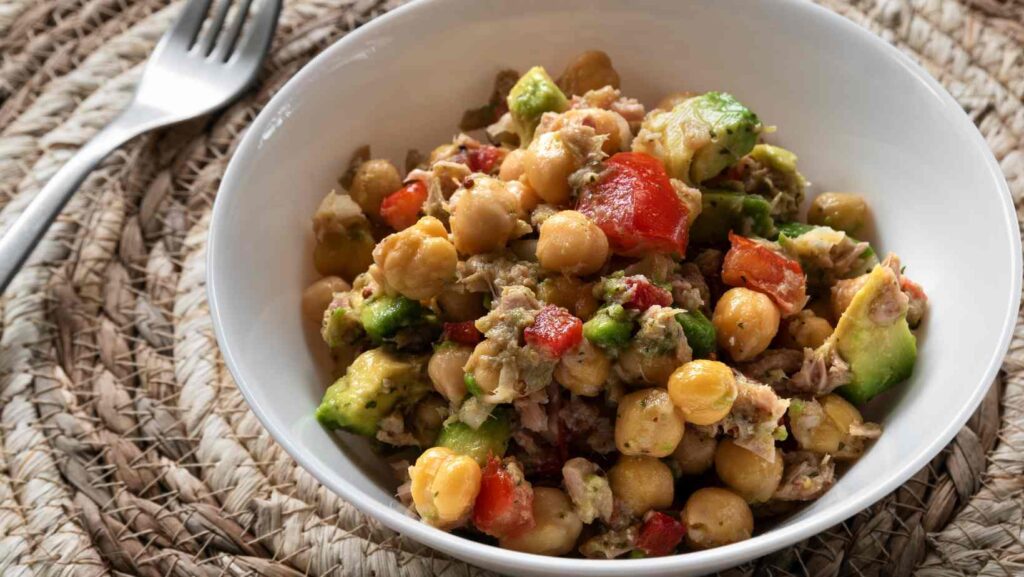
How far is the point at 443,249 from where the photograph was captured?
230cm

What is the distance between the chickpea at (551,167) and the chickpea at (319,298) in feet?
2.09

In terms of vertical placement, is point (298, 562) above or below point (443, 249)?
below

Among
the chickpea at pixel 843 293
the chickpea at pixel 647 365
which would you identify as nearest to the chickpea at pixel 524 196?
the chickpea at pixel 647 365

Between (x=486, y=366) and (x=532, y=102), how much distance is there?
889mm

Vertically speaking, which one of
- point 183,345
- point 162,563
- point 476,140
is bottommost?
point 162,563

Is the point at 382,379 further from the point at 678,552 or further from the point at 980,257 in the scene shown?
the point at 980,257

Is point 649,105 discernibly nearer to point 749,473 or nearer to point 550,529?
point 749,473

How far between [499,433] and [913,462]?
3.00ft

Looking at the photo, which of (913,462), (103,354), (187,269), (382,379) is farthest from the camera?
(187,269)

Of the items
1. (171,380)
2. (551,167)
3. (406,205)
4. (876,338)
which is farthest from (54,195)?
(876,338)

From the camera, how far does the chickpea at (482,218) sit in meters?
2.34

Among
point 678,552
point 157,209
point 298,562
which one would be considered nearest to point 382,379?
point 298,562

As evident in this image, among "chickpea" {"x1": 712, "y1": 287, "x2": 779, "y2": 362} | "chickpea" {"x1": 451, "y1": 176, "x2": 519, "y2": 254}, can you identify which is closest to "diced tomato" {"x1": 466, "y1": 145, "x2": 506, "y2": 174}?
"chickpea" {"x1": 451, "y1": 176, "x2": 519, "y2": 254}

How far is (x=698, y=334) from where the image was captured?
2.27 m
